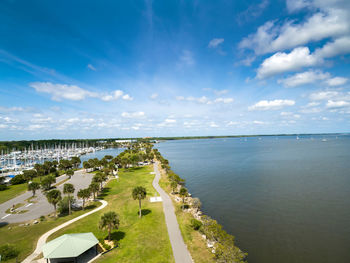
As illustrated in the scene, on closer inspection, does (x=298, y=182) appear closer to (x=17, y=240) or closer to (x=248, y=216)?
(x=248, y=216)

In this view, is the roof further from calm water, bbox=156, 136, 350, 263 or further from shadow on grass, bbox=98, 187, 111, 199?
shadow on grass, bbox=98, 187, 111, 199

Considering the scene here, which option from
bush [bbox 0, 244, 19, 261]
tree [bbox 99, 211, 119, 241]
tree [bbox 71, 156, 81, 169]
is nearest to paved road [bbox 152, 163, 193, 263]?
tree [bbox 99, 211, 119, 241]

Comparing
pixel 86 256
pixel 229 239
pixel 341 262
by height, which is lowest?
pixel 341 262

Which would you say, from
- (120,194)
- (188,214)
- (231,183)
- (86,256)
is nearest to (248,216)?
(188,214)

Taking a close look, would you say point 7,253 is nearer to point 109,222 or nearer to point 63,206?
point 109,222

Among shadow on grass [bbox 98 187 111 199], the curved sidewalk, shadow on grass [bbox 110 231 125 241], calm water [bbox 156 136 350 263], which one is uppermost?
the curved sidewalk

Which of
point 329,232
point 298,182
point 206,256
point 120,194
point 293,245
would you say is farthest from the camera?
point 298,182

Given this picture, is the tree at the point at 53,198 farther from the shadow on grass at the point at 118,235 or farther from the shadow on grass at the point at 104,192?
the shadow on grass at the point at 118,235
